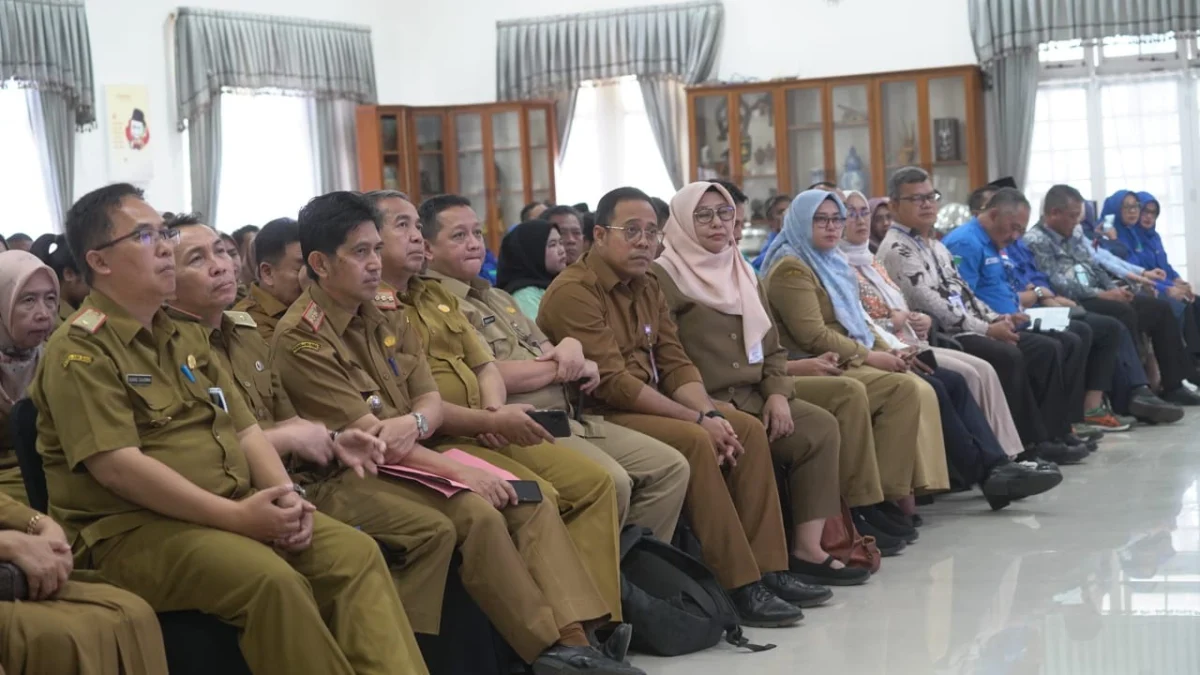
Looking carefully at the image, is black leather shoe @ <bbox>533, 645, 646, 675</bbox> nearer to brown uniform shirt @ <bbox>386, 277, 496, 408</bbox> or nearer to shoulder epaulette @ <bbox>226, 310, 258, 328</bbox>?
brown uniform shirt @ <bbox>386, 277, 496, 408</bbox>

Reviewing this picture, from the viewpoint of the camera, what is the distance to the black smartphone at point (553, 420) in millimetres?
3555

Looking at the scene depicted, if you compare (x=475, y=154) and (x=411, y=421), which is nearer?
(x=411, y=421)

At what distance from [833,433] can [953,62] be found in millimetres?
6817

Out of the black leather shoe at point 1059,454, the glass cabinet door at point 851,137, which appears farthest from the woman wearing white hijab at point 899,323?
the glass cabinet door at point 851,137

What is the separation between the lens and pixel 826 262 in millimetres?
5230

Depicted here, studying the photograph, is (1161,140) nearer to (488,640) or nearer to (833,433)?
(833,433)

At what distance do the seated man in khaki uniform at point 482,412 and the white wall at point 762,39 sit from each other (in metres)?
7.53

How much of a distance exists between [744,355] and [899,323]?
1.36 m

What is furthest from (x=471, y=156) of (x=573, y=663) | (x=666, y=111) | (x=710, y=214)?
(x=573, y=663)

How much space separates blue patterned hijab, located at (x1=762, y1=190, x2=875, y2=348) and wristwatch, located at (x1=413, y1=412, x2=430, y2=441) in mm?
2133

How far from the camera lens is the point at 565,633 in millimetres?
3148

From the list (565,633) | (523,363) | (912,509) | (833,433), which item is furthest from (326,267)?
(912,509)

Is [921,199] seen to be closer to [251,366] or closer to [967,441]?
[967,441]

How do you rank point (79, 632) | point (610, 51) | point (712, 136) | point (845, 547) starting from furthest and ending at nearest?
point (610, 51) < point (712, 136) < point (845, 547) < point (79, 632)
